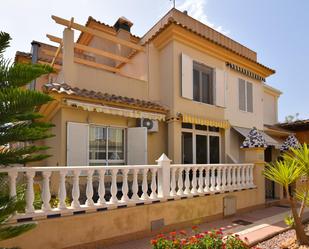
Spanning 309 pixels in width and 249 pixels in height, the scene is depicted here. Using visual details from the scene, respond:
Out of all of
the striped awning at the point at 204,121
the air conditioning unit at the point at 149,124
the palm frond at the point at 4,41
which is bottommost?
the air conditioning unit at the point at 149,124

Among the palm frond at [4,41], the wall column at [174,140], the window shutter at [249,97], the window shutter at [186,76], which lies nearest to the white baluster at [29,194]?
the palm frond at [4,41]

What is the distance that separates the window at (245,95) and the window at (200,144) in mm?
4434

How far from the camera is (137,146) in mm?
15844

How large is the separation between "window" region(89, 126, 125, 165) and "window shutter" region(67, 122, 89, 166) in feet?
2.46

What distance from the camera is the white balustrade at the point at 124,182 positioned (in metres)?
8.68

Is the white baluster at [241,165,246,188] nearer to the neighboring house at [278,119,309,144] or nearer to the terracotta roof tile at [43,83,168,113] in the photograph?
the terracotta roof tile at [43,83,168,113]

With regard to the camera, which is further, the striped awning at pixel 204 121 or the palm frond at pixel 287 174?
the striped awning at pixel 204 121

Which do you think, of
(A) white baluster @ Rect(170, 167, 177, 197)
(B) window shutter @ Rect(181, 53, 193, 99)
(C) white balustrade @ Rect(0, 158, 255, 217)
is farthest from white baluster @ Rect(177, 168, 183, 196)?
(B) window shutter @ Rect(181, 53, 193, 99)

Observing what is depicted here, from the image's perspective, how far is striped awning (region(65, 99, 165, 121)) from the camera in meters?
12.8

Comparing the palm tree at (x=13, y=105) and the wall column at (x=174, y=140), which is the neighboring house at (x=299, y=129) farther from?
the palm tree at (x=13, y=105)

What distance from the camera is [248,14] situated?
18.0 meters

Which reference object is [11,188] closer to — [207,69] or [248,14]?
[207,69]

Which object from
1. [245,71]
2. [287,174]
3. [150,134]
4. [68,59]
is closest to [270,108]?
[245,71]

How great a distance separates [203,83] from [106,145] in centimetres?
958
